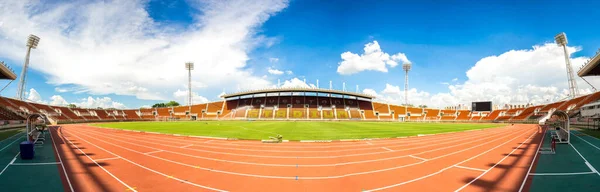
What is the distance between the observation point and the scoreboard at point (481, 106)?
67.8m

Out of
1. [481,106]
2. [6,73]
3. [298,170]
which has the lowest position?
[298,170]

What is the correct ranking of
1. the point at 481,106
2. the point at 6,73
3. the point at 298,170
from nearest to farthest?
1. the point at 298,170
2. the point at 6,73
3. the point at 481,106

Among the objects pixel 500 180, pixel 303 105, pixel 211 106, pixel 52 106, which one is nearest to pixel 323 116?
pixel 303 105

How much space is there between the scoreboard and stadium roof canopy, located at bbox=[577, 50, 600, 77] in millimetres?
44560

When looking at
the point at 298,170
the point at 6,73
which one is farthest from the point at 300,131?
the point at 6,73

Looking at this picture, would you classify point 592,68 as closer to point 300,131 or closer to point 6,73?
point 300,131

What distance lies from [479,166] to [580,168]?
3646mm

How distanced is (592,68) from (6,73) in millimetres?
59224

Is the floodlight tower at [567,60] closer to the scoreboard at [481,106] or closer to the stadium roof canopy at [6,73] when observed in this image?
the scoreboard at [481,106]

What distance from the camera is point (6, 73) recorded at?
22250 mm

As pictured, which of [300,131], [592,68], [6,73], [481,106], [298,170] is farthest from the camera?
[481,106]

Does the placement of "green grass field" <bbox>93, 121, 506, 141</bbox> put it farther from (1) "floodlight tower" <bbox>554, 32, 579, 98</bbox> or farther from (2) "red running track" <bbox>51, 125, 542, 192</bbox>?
(1) "floodlight tower" <bbox>554, 32, 579, 98</bbox>

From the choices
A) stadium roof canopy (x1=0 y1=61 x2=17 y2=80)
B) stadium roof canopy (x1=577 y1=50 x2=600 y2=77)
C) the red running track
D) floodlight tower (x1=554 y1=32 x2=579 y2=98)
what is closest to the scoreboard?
floodlight tower (x1=554 y1=32 x2=579 y2=98)

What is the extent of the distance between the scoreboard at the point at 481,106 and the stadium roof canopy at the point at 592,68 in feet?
146
